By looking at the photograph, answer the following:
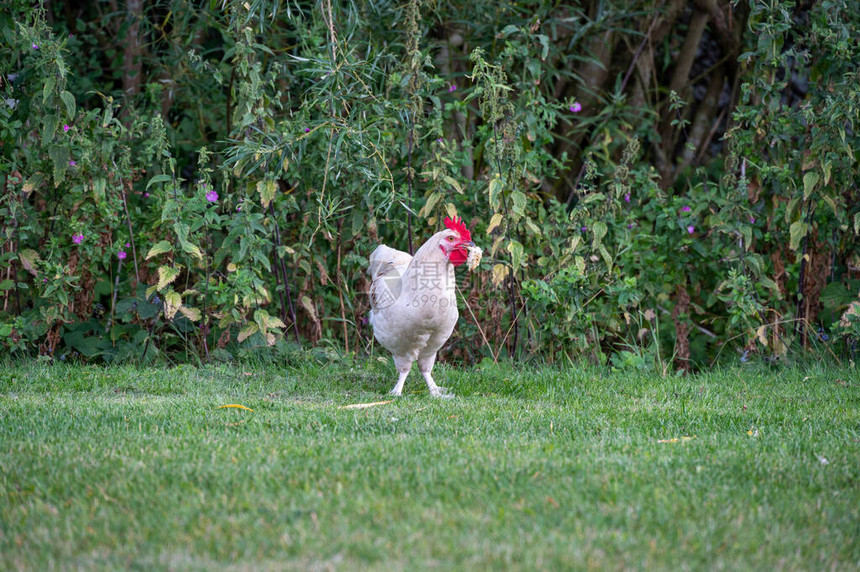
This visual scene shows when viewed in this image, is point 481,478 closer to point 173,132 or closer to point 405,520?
point 405,520

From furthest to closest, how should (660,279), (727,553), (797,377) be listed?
(660,279) < (797,377) < (727,553)

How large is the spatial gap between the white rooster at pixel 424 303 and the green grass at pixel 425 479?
300mm

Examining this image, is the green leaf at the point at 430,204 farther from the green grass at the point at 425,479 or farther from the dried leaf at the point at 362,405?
the dried leaf at the point at 362,405

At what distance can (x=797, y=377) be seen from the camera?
549 centimetres

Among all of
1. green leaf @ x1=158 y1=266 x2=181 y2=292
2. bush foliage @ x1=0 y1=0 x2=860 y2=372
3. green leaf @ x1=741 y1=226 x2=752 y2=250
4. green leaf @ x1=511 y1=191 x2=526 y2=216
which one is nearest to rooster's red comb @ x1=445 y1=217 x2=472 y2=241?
bush foliage @ x1=0 y1=0 x2=860 y2=372

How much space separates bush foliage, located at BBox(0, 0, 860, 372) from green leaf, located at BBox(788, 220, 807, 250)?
20 millimetres

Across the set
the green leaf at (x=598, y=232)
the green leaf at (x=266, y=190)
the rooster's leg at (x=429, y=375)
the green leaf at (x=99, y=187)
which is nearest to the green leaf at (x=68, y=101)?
the green leaf at (x=99, y=187)

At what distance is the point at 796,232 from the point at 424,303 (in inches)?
101

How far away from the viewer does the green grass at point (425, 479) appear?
8.54ft

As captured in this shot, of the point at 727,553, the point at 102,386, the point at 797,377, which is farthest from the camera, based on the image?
the point at 797,377

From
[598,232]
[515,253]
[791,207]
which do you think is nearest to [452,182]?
[515,253]

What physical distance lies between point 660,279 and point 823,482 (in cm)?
291

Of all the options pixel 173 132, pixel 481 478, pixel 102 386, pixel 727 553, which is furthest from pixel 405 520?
pixel 173 132

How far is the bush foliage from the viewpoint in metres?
5.50
